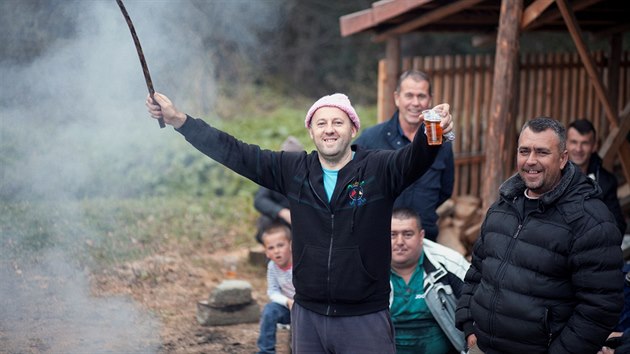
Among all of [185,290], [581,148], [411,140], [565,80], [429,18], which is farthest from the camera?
[565,80]

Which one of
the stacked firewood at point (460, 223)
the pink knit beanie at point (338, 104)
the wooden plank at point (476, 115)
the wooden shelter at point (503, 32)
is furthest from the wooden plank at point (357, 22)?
the pink knit beanie at point (338, 104)

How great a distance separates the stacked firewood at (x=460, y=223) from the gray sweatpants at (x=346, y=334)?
4804mm

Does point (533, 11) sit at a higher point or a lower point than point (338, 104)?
higher

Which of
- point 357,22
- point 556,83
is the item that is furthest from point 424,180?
point 556,83

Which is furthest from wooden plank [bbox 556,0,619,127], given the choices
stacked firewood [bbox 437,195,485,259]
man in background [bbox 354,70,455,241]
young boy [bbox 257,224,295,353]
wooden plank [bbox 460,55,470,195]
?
young boy [bbox 257,224,295,353]

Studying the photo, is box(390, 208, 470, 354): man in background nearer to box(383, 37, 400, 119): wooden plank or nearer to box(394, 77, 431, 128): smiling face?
box(394, 77, 431, 128): smiling face

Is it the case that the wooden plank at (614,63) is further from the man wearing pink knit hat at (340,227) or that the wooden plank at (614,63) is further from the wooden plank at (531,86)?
the man wearing pink knit hat at (340,227)

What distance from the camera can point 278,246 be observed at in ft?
20.1

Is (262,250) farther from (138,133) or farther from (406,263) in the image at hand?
(406,263)

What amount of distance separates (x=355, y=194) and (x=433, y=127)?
1.80 ft

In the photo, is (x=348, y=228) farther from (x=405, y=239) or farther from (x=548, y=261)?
(x=405, y=239)

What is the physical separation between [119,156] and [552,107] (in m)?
5.70

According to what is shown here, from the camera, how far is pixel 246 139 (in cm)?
1342

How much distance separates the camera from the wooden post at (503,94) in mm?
6547
